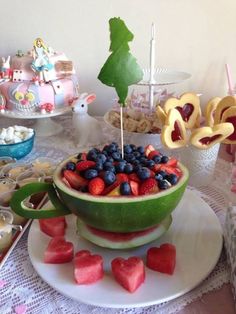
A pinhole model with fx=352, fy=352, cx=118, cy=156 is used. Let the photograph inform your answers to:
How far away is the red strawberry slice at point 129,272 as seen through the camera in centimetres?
46

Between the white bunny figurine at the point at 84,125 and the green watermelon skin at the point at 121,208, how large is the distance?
1.42ft

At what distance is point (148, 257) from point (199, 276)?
0.07 metres

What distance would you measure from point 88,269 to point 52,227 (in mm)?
124

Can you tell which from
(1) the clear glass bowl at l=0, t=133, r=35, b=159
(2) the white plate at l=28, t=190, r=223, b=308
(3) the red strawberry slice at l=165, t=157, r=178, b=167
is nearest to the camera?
(2) the white plate at l=28, t=190, r=223, b=308

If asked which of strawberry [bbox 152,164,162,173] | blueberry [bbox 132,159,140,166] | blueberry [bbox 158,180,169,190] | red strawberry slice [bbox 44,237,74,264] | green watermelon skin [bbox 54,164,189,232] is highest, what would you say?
blueberry [bbox 132,159,140,166]

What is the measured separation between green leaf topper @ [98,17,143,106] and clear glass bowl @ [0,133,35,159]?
437 millimetres

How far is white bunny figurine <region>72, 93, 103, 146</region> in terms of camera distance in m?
0.93

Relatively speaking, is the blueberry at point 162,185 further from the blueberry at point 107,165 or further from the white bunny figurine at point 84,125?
the white bunny figurine at point 84,125

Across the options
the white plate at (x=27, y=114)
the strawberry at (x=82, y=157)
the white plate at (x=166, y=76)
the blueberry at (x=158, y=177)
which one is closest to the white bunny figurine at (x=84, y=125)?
the white plate at (x=27, y=114)

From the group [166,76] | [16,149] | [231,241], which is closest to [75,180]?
[231,241]

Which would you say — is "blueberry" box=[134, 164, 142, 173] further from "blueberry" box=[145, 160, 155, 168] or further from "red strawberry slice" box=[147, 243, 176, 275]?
"red strawberry slice" box=[147, 243, 176, 275]

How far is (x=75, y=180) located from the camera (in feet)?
1.72

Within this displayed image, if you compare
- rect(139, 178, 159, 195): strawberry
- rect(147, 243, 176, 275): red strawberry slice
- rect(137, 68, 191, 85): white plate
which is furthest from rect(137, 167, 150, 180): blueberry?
rect(137, 68, 191, 85): white plate

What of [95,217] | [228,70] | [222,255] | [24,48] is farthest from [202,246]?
[24,48]
